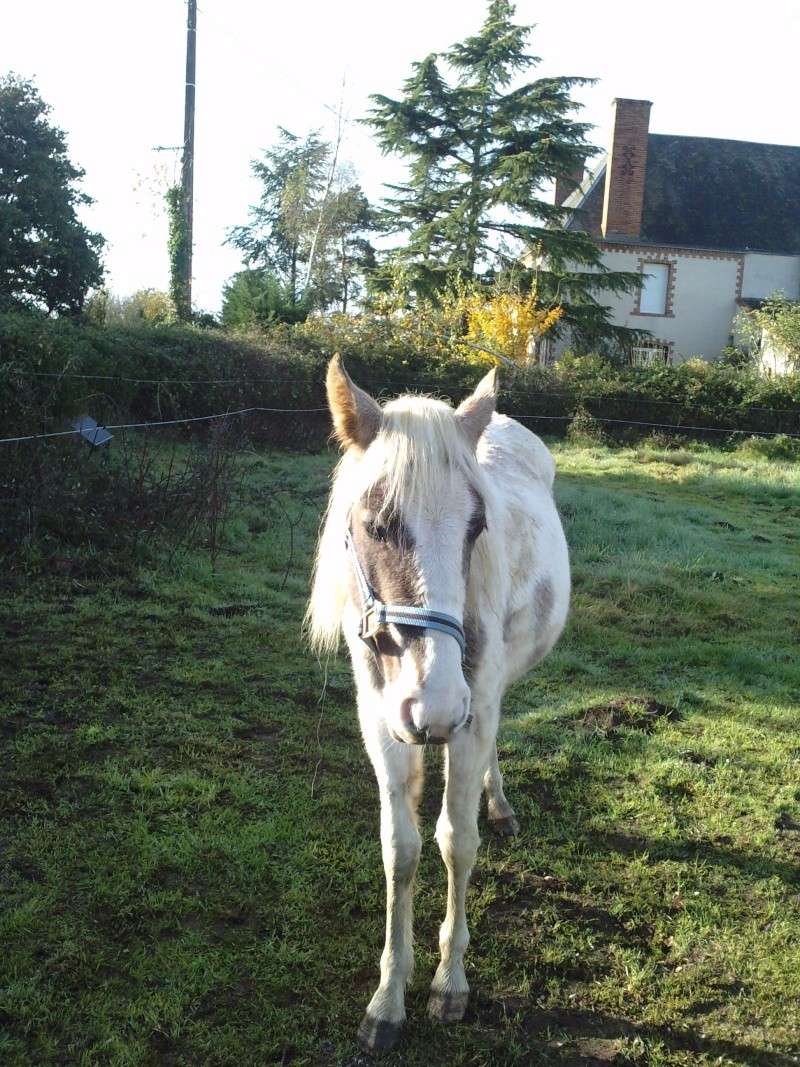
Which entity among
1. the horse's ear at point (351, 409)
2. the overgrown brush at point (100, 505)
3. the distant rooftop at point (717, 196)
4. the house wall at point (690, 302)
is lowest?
the overgrown brush at point (100, 505)

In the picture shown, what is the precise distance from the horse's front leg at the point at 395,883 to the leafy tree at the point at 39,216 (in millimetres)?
25279

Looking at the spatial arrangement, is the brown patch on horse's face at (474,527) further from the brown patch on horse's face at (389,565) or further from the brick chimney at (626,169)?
the brick chimney at (626,169)

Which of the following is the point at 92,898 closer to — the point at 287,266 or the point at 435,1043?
the point at 435,1043

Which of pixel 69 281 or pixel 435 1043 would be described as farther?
pixel 69 281

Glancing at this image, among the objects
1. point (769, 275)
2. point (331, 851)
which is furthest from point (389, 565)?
point (769, 275)

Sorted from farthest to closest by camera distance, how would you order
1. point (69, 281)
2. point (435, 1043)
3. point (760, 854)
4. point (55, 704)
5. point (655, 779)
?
1. point (69, 281)
2. point (55, 704)
3. point (655, 779)
4. point (760, 854)
5. point (435, 1043)

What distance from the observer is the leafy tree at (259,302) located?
817 inches

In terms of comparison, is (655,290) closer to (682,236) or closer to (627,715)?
(682,236)

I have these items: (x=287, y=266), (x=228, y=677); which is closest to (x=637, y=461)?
(x=228, y=677)

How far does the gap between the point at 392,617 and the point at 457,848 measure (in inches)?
36.6

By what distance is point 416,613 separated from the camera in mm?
1834

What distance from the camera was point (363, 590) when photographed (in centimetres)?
199

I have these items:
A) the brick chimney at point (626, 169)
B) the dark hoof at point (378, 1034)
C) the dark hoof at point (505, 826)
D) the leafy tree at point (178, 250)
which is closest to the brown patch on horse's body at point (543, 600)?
the dark hoof at point (505, 826)

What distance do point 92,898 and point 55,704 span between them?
5.17 ft
